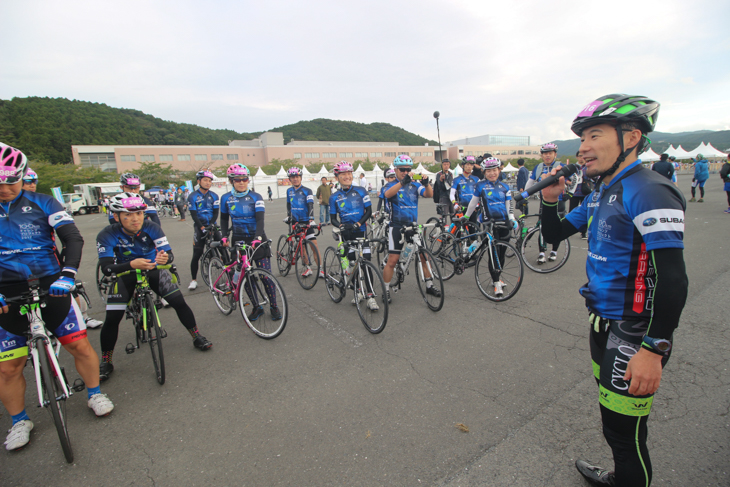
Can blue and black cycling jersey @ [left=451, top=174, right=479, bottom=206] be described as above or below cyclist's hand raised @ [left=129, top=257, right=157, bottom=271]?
above

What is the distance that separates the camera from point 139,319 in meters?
3.68

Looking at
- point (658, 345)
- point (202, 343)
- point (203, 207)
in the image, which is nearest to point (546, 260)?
point (658, 345)

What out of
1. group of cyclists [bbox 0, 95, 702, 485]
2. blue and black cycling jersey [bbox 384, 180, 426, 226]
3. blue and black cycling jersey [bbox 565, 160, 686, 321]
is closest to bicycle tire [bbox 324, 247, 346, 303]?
group of cyclists [bbox 0, 95, 702, 485]

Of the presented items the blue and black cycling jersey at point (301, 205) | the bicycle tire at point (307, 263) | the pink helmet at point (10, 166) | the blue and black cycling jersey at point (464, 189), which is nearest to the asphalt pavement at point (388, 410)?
the bicycle tire at point (307, 263)

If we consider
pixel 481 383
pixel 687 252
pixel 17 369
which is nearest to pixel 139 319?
pixel 17 369

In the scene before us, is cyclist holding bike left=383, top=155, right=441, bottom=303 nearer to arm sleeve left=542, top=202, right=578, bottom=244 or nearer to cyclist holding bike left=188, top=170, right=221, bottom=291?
arm sleeve left=542, top=202, right=578, bottom=244

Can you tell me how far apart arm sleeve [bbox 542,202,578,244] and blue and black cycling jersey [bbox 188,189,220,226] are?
227 inches

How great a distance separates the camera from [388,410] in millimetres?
2789

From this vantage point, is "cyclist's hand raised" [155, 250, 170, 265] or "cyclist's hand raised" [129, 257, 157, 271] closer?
"cyclist's hand raised" [129, 257, 157, 271]

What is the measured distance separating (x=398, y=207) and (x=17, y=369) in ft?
14.5

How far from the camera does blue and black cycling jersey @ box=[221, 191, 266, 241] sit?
5.12 metres

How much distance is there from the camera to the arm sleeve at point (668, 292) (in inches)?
52.3

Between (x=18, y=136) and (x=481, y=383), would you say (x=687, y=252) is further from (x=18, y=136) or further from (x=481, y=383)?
(x=18, y=136)

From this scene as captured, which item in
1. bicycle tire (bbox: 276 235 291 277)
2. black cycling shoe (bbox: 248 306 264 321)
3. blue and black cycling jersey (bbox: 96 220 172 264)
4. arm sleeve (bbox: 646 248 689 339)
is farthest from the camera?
bicycle tire (bbox: 276 235 291 277)
